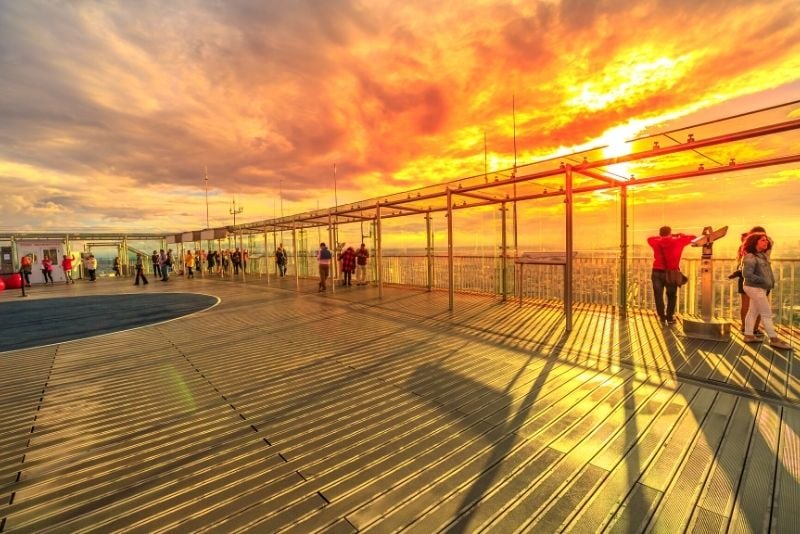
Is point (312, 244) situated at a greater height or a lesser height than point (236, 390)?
greater

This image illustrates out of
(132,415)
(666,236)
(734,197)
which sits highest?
(734,197)

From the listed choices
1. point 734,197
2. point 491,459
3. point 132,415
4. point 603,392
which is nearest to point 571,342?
point 603,392

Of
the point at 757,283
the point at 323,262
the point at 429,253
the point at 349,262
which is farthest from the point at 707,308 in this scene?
the point at 349,262

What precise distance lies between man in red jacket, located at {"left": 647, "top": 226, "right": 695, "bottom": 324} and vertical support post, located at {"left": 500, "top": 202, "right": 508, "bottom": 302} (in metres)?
3.98

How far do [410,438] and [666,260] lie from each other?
23.0 feet

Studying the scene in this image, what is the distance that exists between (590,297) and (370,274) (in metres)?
10.7

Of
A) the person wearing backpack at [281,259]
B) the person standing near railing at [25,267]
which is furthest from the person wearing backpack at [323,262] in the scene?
the person standing near railing at [25,267]

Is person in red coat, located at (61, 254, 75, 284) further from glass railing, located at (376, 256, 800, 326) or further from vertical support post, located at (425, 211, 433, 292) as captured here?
glass railing, located at (376, 256, 800, 326)

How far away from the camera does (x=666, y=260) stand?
23.4ft

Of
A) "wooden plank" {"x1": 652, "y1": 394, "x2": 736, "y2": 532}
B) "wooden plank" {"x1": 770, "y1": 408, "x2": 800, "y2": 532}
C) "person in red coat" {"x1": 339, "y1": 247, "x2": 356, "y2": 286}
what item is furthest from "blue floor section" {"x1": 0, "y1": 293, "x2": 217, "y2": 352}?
"wooden plank" {"x1": 770, "y1": 408, "x2": 800, "y2": 532}

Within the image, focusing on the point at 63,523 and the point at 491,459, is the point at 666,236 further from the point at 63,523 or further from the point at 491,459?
the point at 63,523

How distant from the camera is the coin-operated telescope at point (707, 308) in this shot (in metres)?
5.89

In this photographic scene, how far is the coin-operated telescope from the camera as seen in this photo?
19.3ft

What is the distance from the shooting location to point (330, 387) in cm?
430
